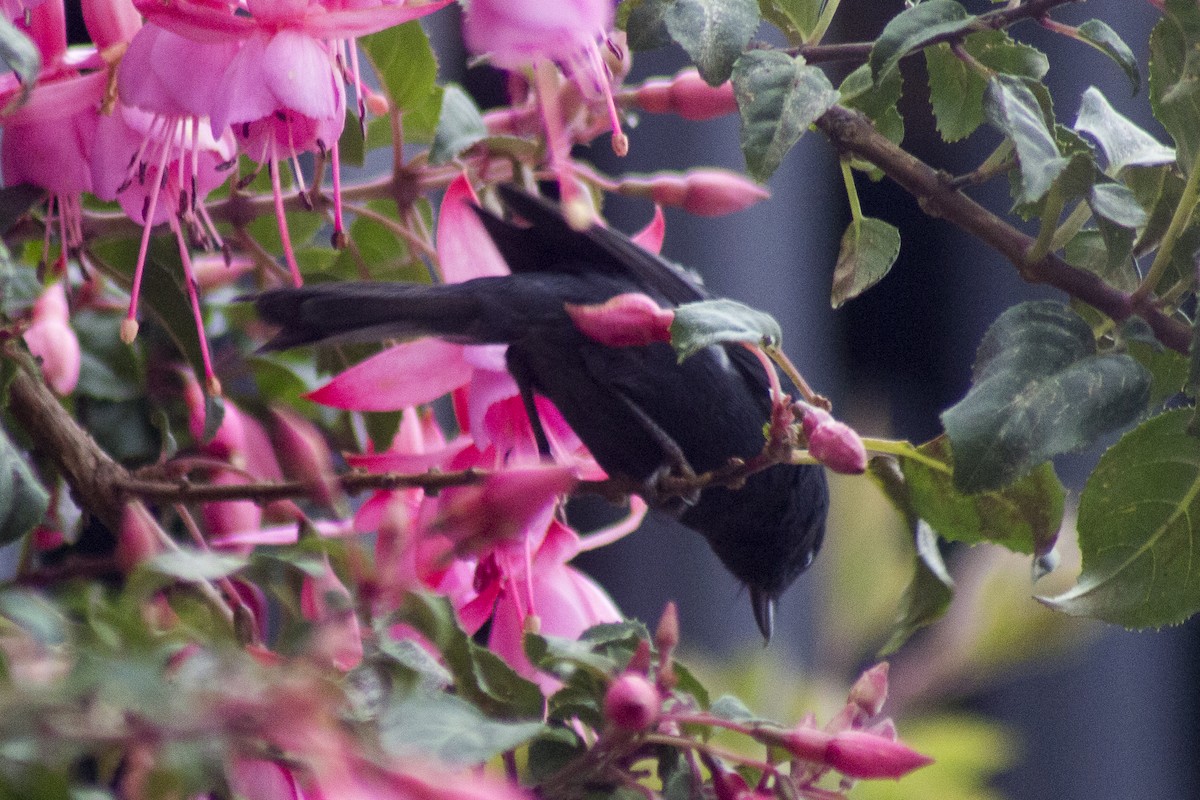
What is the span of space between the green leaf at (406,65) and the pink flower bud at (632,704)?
276 millimetres

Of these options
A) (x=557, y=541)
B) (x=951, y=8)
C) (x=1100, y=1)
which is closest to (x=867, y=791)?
(x=557, y=541)

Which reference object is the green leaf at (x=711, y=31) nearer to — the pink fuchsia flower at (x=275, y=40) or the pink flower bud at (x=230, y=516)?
the pink fuchsia flower at (x=275, y=40)

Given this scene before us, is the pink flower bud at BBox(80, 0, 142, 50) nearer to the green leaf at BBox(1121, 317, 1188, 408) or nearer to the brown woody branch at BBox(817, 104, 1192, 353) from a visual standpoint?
the brown woody branch at BBox(817, 104, 1192, 353)

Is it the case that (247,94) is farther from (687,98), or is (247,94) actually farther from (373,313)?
(687,98)

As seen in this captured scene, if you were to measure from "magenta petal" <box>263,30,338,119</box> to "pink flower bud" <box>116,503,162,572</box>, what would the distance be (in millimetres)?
133

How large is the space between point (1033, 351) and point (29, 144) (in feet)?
1.04

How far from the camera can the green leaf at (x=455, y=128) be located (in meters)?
0.49

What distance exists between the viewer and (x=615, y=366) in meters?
0.47

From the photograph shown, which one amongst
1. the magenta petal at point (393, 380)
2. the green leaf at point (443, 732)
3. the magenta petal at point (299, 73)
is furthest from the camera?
the magenta petal at point (393, 380)

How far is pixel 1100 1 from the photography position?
5.62 feet

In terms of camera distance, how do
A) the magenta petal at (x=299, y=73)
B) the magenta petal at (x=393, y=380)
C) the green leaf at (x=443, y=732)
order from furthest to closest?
the magenta petal at (x=393, y=380)
the magenta petal at (x=299, y=73)
the green leaf at (x=443, y=732)

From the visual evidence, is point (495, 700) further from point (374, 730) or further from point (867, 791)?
point (867, 791)

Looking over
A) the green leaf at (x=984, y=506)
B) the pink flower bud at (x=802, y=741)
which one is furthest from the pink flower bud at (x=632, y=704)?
the green leaf at (x=984, y=506)

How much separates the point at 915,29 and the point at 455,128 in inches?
7.3
